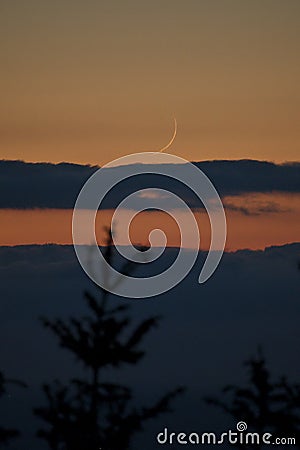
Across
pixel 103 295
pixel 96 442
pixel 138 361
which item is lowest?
pixel 96 442

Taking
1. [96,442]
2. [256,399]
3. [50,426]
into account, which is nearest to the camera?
[96,442]

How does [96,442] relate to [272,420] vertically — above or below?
below

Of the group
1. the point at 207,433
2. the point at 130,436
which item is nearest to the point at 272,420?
the point at 207,433

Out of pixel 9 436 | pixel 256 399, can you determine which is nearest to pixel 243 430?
pixel 256 399

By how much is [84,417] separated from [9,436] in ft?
11.9

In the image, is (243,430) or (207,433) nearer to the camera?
(207,433)

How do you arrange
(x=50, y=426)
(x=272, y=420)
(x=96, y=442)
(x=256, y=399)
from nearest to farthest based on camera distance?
(x=96, y=442)
(x=50, y=426)
(x=272, y=420)
(x=256, y=399)

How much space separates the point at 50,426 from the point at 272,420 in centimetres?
913

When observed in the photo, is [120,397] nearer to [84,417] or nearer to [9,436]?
[84,417]

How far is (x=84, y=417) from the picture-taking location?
29.9 meters

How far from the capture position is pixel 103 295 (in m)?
31.6
